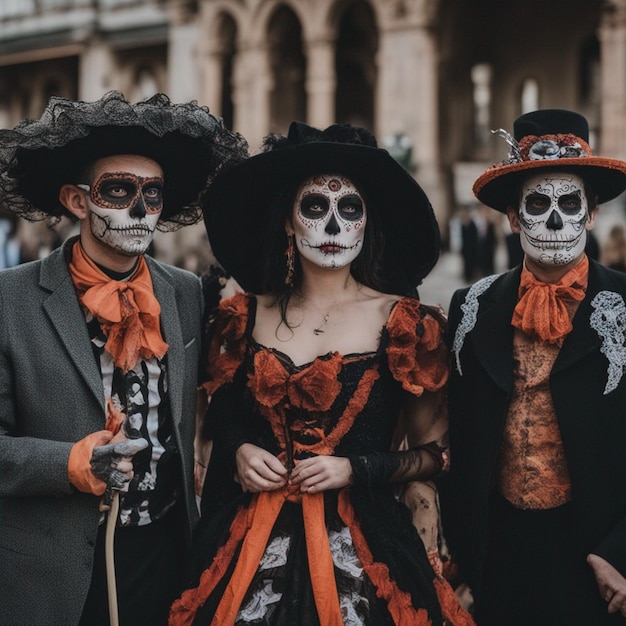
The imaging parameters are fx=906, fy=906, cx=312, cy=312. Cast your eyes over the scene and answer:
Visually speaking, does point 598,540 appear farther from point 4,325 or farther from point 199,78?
point 199,78

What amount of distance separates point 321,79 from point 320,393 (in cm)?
1986

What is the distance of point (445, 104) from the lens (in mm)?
21906

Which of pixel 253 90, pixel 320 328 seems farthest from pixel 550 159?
pixel 253 90

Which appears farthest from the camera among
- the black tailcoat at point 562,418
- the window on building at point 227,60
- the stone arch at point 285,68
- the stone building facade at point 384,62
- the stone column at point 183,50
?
the stone column at point 183,50

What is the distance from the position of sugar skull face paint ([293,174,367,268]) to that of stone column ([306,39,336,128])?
62.5 feet

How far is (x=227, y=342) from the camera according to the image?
3.50 m

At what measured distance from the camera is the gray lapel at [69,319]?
3.11 metres

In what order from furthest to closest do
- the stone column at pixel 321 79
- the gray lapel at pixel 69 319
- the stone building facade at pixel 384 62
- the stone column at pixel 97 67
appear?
the stone column at pixel 97 67 < the stone column at pixel 321 79 < the stone building facade at pixel 384 62 < the gray lapel at pixel 69 319

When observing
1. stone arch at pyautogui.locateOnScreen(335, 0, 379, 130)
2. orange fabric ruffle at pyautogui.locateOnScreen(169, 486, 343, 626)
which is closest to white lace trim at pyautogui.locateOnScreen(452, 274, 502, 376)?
orange fabric ruffle at pyautogui.locateOnScreen(169, 486, 343, 626)

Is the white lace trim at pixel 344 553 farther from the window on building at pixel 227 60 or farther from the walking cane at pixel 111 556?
the window on building at pixel 227 60

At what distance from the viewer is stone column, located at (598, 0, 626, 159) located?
18.4m

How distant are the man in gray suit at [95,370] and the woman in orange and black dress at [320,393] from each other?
0.19 meters

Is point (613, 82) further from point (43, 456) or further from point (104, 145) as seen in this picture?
point (43, 456)

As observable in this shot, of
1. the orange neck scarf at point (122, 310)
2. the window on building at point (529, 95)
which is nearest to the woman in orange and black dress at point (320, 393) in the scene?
the orange neck scarf at point (122, 310)
